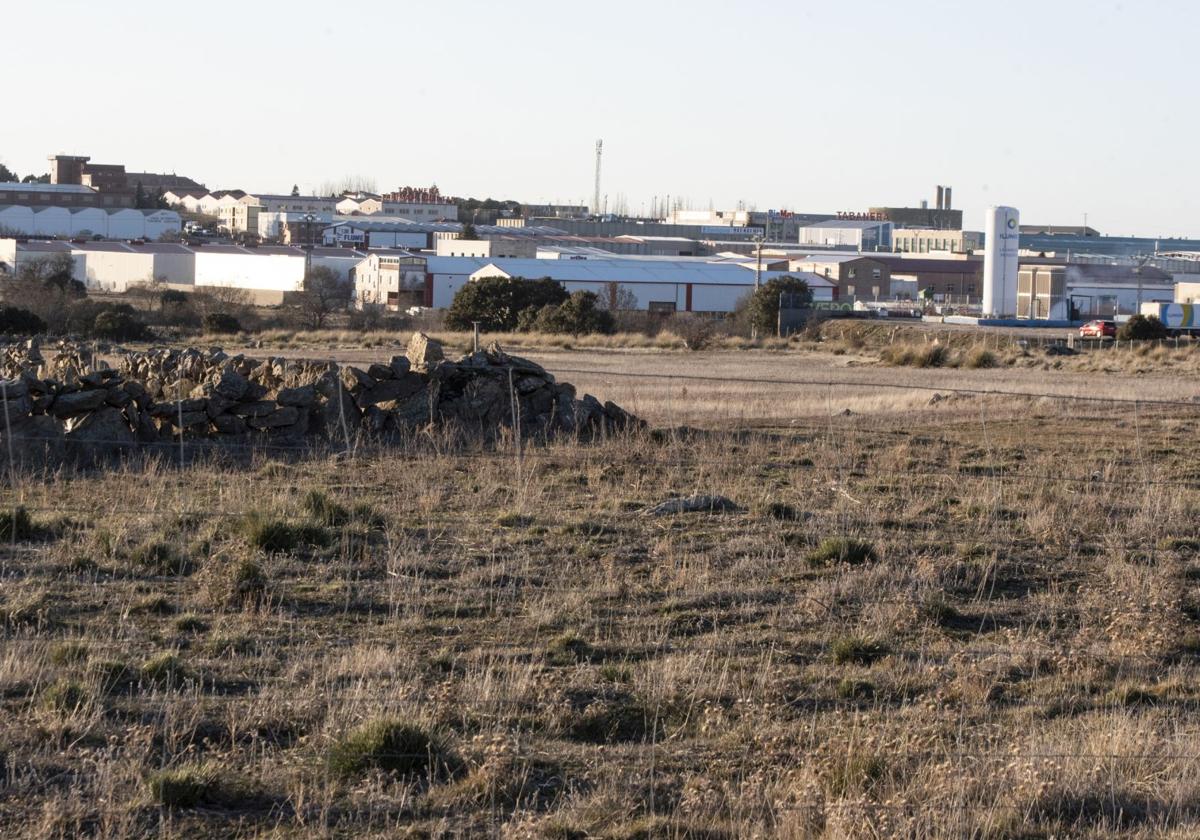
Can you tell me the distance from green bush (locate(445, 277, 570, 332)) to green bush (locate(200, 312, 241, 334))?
38.9 ft

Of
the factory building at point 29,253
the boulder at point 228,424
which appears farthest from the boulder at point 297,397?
the factory building at point 29,253

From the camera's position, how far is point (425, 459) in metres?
18.3

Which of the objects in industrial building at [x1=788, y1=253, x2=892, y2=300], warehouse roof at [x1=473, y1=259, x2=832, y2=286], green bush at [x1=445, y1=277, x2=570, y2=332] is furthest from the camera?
industrial building at [x1=788, y1=253, x2=892, y2=300]

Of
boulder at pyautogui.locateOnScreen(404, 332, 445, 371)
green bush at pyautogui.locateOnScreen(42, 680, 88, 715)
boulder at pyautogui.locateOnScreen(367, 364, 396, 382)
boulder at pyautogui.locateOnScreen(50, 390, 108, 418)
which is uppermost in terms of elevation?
boulder at pyautogui.locateOnScreen(404, 332, 445, 371)

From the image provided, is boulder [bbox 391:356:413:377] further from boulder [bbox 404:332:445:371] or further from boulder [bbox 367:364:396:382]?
boulder [bbox 404:332:445:371]

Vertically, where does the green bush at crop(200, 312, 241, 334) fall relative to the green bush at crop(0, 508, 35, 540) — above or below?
above

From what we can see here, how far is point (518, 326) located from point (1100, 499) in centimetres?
5418

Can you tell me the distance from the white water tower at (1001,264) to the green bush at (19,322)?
62.7 m

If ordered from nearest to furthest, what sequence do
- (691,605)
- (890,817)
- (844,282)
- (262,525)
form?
(890,817) → (691,605) → (262,525) → (844,282)

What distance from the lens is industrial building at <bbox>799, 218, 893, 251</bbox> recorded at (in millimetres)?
166875

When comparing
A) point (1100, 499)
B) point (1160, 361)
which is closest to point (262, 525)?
point (1100, 499)

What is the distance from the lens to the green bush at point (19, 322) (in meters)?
51.4

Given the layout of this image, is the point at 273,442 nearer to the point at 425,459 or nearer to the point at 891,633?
the point at 425,459

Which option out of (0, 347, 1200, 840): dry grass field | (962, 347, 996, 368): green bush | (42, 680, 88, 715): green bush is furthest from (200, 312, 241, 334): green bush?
(42, 680, 88, 715): green bush
